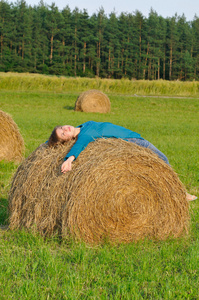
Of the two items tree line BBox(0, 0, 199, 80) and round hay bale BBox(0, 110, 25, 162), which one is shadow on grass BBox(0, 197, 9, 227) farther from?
tree line BBox(0, 0, 199, 80)

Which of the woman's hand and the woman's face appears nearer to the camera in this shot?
the woman's hand

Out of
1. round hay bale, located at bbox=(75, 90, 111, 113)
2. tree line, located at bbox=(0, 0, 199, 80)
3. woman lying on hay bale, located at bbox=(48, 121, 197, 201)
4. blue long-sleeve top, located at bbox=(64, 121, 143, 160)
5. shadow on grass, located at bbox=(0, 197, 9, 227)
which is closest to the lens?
blue long-sleeve top, located at bbox=(64, 121, 143, 160)

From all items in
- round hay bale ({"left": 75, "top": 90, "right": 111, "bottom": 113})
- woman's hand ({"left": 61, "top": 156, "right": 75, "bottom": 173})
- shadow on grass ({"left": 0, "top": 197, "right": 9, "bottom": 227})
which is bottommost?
shadow on grass ({"left": 0, "top": 197, "right": 9, "bottom": 227})

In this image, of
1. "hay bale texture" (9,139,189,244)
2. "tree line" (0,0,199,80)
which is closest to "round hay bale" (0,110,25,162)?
"hay bale texture" (9,139,189,244)

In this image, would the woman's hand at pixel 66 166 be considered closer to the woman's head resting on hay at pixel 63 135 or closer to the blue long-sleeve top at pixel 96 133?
the blue long-sleeve top at pixel 96 133

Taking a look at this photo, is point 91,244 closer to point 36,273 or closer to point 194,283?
point 36,273

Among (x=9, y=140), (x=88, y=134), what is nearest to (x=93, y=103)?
(x=9, y=140)

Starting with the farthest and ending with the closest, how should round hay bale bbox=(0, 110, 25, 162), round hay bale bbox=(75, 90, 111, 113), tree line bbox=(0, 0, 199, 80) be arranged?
tree line bbox=(0, 0, 199, 80) < round hay bale bbox=(75, 90, 111, 113) < round hay bale bbox=(0, 110, 25, 162)

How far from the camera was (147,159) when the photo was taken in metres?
5.09

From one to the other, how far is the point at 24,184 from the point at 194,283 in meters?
2.52

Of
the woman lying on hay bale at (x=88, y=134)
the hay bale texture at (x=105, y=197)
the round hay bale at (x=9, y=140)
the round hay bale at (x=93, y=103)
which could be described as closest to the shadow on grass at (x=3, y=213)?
the hay bale texture at (x=105, y=197)

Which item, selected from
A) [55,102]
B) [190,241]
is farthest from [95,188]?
[55,102]

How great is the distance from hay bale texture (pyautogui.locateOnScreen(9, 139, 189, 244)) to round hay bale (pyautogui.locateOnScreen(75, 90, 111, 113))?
21377mm

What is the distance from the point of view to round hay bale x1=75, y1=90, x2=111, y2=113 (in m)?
26.6
